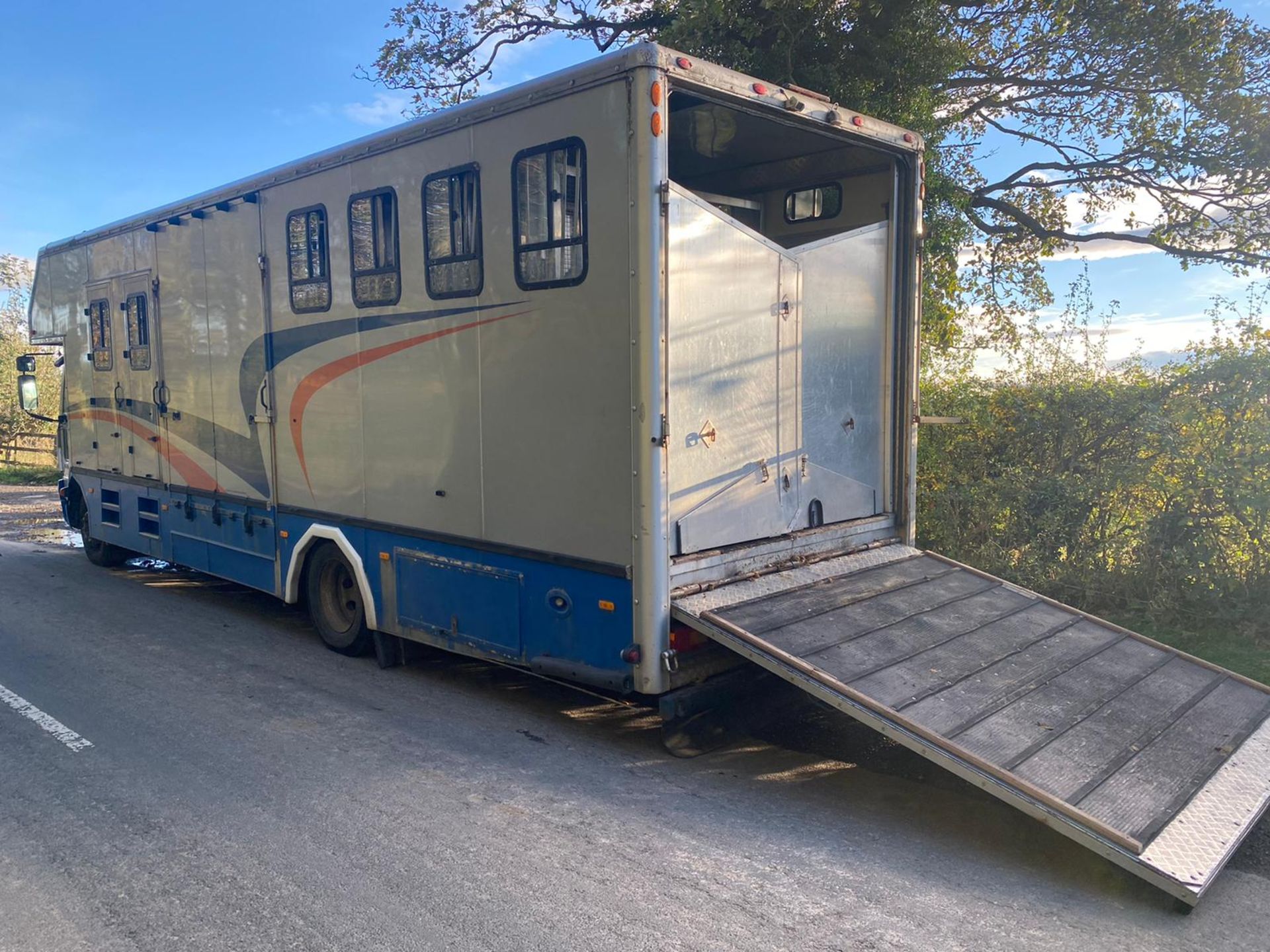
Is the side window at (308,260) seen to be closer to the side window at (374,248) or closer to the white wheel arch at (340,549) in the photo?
the side window at (374,248)

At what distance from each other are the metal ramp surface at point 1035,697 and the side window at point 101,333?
23.6 ft

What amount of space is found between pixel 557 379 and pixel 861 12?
604 cm

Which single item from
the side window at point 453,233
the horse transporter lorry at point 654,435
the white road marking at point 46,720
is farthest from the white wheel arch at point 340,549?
the side window at point 453,233

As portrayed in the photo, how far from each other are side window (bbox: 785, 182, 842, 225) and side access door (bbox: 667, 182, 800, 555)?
37.7 inches

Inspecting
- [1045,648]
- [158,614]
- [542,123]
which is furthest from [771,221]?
[158,614]

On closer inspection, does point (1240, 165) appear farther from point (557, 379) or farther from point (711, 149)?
point (557, 379)

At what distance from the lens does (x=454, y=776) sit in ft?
15.2

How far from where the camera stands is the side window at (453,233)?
532cm

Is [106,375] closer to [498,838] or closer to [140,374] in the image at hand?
[140,374]

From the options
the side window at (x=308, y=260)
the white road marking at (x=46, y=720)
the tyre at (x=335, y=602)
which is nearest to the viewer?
the white road marking at (x=46, y=720)

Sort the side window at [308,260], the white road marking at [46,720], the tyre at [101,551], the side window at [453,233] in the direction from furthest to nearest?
the tyre at [101,551]
the side window at [308,260]
the side window at [453,233]
the white road marking at [46,720]

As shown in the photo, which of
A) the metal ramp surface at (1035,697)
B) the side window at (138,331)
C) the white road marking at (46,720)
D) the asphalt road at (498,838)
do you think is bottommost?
the asphalt road at (498,838)

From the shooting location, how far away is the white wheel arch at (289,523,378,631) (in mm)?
6312

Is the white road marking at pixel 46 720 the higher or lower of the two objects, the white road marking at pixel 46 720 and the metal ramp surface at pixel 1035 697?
the lower
